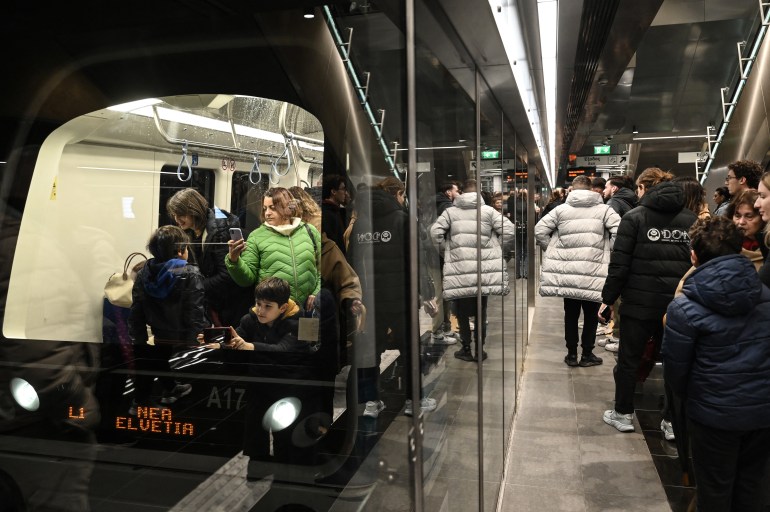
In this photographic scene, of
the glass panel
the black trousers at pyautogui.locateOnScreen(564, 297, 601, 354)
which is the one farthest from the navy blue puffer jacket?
the black trousers at pyautogui.locateOnScreen(564, 297, 601, 354)

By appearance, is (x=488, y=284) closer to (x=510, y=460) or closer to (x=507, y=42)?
(x=507, y=42)

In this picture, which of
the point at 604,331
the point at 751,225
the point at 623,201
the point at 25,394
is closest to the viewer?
the point at 25,394

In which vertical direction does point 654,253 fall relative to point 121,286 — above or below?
below

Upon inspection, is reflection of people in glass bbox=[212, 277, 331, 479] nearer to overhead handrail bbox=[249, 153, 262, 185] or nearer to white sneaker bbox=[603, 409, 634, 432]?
overhead handrail bbox=[249, 153, 262, 185]

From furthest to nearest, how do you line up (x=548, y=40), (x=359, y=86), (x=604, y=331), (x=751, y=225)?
(x=604, y=331), (x=548, y=40), (x=751, y=225), (x=359, y=86)

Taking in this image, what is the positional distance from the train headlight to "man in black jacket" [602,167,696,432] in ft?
7.94

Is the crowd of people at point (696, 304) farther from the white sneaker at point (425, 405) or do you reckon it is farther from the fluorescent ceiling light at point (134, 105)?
the fluorescent ceiling light at point (134, 105)

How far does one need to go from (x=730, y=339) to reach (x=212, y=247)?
1748 mm

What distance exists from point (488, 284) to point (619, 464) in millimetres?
1607

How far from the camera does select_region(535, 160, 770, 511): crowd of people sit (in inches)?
78.9

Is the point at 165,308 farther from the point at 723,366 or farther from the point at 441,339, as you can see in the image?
the point at 723,366

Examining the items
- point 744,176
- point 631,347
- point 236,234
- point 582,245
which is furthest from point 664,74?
point 236,234

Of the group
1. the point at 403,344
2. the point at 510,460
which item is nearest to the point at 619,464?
the point at 510,460

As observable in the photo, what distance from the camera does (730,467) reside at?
2.11 m
